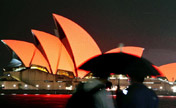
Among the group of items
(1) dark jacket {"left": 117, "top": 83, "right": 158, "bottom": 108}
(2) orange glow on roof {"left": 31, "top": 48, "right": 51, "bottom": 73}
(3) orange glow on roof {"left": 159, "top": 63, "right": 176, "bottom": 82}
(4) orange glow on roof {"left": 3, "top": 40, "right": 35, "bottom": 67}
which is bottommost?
(1) dark jacket {"left": 117, "top": 83, "right": 158, "bottom": 108}

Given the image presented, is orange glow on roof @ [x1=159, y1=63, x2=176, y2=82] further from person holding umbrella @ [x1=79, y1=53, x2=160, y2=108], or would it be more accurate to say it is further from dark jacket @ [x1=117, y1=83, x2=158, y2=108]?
dark jacket @ [x1=117, y1=83, x2=158, y2=108]

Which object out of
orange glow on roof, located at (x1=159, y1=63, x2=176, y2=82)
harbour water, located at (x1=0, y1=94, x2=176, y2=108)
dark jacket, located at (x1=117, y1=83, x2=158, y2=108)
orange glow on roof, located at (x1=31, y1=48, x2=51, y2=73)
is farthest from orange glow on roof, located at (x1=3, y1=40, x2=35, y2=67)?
dark jacket, located at (x1=117, y1=83, x2=158, y2=108)

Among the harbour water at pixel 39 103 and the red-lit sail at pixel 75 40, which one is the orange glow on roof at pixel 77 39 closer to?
the red-lit sail at pixel 75 40

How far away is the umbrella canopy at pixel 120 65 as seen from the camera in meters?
2.77

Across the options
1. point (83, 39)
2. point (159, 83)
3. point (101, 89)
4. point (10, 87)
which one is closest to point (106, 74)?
point (101, 89)

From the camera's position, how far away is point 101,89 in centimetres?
226

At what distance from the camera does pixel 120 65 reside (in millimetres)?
2900

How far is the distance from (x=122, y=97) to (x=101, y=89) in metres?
0.58

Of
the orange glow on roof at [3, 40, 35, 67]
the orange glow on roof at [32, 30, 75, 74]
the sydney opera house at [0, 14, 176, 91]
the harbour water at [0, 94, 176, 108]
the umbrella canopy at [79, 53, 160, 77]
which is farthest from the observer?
the orange glow on roof at [3, 40, 35, 67]

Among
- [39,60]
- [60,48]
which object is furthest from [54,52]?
[39,60]

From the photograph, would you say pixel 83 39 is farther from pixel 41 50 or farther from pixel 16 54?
pixel 16 54

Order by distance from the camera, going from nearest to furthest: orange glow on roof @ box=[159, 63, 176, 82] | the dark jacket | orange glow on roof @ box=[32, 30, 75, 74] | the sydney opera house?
the dark jacket
the sydney opera house
orange glow on roof @ box=[32, 30, 75, 74]
orange glow on roof @ box=[159, 63, 176, 82]

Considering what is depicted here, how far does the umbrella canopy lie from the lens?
277 centimetres

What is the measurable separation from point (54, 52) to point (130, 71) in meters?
37.7
